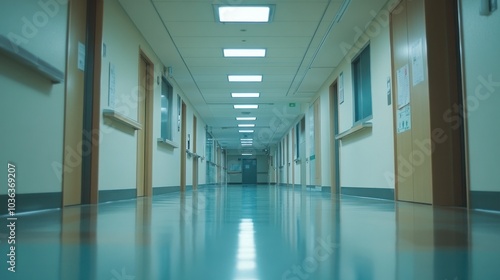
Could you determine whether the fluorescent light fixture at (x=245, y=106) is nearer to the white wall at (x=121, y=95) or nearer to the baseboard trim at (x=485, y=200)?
the white wall at (x=121, y=95)

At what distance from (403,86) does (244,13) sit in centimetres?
237

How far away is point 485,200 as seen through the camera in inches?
128

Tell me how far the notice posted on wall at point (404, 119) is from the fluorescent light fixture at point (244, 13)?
2.24 m

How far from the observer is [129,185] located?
234 inches

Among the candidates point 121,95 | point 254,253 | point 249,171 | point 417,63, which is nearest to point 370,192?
point 417,63

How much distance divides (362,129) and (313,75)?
297 centimetres

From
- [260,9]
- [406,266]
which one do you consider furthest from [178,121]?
[406,266]

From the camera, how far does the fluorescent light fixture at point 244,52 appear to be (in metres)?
7.46

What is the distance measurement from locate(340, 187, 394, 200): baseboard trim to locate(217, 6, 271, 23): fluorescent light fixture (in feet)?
9.73

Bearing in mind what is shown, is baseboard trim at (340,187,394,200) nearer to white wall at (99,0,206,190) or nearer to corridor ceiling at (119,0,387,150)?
corridor ceiling at (119,0,387,150)

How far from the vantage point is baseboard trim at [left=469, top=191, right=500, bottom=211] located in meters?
3.08

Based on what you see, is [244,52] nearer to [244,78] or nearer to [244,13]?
[244,13]

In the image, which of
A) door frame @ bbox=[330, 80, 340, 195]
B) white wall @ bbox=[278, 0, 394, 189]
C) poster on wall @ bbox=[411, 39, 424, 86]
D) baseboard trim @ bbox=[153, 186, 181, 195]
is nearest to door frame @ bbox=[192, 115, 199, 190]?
baseboard trim @ bbox=[153, 186, 181, 195]

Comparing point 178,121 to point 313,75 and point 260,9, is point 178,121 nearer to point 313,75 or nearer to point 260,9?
point 313,75
